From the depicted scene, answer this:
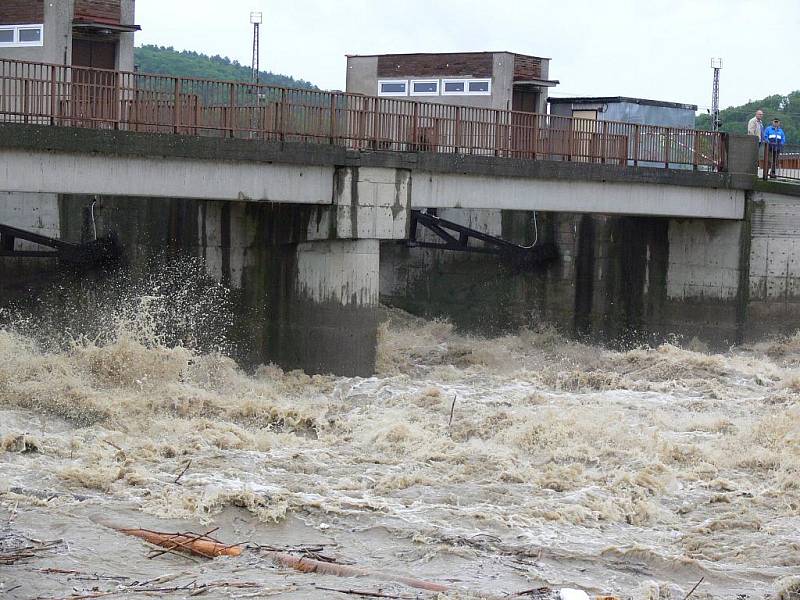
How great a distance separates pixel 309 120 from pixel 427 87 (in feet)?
47.5

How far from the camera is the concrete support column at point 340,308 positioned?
76.4 feet

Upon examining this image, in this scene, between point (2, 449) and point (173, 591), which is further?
point (2, 449)

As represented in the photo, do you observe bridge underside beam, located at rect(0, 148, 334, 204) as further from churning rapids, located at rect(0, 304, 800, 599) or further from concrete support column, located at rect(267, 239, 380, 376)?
churning rapids, located at rect(0, 304, 800, 599)

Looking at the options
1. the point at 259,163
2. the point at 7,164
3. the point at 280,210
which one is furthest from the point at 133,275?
the point at 7,164

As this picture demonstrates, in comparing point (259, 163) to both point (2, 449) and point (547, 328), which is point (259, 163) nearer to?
point (2, 449)

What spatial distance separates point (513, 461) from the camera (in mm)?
17438

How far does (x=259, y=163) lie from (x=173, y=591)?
38.9ft

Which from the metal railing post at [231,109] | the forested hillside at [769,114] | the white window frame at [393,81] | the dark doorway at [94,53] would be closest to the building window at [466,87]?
the white window frame at [393,81]

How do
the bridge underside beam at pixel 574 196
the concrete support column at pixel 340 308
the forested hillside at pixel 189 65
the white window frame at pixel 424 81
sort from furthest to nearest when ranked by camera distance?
the forested hillside at pixel 189 65 → the white window frame at pixel 424 81 → the bridge underside beam at pixel 574 196 → the concrete support column at pixel 340 308

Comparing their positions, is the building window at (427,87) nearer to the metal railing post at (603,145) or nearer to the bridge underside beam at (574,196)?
the metal railing post at (603,145)

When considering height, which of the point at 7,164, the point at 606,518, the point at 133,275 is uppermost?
the point at 7,164

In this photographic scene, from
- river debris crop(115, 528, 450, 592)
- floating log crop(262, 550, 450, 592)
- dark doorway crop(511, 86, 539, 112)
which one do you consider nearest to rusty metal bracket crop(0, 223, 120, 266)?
river debris crop(115, 528, 450, 592)

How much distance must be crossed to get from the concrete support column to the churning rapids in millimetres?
531

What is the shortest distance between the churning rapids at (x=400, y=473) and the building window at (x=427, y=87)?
13405 mm
